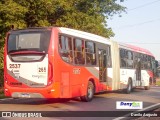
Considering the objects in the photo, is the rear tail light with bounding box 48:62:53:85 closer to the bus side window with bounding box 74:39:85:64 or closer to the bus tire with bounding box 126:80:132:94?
the bus side window with bounding box 74:39:85:64

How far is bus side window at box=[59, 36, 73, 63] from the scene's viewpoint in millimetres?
13691

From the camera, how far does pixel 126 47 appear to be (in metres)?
21.8

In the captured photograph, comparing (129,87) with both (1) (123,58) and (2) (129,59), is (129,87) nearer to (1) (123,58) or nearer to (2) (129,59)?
(2) (129,59)

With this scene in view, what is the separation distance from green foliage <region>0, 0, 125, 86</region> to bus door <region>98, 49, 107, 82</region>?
6306 mm

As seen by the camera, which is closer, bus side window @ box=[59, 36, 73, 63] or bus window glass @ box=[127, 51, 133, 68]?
bus side window @ box=[59, 36, 73, 63]

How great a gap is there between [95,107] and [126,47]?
8619 millimetres

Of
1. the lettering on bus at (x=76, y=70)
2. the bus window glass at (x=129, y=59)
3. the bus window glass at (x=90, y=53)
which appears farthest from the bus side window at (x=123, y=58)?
the lettering on bus at (x=76, y=70)

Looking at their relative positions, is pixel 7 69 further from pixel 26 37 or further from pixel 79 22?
pixel 79 22

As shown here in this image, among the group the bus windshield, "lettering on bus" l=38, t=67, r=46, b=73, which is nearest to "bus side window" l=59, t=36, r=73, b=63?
the bus windshield

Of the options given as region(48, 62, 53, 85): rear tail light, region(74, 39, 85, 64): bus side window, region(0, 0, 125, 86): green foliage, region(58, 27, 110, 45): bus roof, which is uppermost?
region(0, 0, 125, 86): green foliage

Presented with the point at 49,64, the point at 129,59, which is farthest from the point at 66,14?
the point at 49,64

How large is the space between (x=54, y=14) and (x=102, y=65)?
32.3 feet

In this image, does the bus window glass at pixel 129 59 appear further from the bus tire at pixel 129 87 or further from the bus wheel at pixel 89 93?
the bus wheel at pixel 89 93

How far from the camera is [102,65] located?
17.9m
